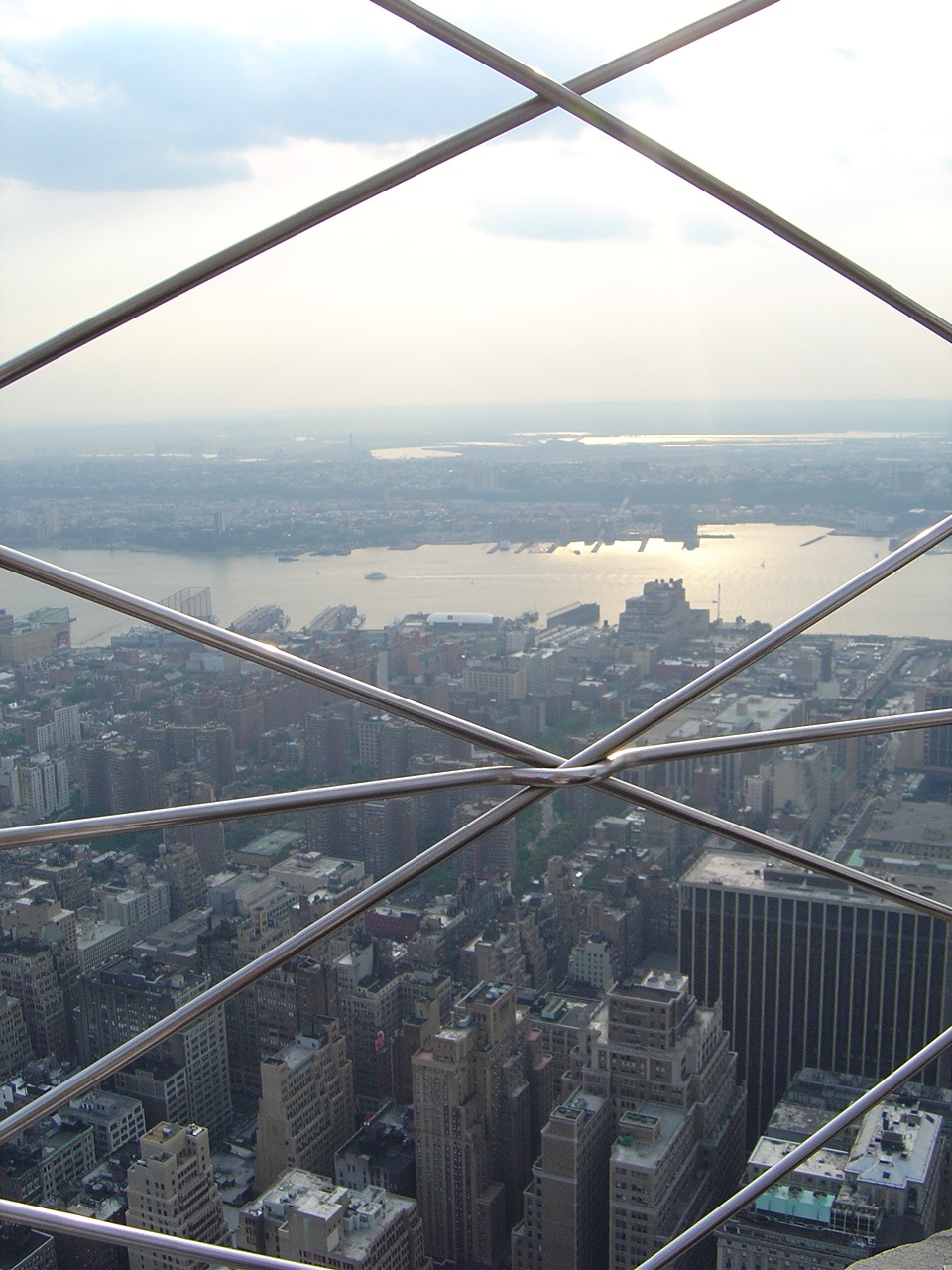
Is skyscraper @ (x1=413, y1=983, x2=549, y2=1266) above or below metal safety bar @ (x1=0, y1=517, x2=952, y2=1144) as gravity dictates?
below

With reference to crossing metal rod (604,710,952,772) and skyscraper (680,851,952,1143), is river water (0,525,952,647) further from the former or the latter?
crossing metal rod (604,710,952,772)

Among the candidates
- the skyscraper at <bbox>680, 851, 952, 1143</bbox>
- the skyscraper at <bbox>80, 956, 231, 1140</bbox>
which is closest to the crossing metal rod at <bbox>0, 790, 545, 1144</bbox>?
the skyscraper at <bbox>80, 956, 231, 1140</bbox>

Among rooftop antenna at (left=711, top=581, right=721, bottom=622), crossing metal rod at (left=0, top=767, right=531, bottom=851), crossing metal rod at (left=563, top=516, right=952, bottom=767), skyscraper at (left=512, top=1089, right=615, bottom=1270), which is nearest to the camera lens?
crossing metal rod at (left=0, top=767, right=531, bottom=851)

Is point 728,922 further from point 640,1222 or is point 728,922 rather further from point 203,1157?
point 203,1157

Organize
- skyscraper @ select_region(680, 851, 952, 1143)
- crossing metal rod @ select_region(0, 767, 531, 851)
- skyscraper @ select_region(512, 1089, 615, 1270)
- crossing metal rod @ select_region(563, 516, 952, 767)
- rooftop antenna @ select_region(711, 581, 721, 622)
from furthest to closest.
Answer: skyscraper @ select_region(680, 851, 952, 1143) → rooftop antenna @ select_region(711, 581, 721, 622) → skyscraper @ select_region(512, 1089, 615, 1270) → crossing metal rod @ select_region(563, 516, 952, 767) → crossing metal rod @ select_region(0, 767, 531, 851)

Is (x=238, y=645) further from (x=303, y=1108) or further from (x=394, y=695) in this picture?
(x=303, y=1108)

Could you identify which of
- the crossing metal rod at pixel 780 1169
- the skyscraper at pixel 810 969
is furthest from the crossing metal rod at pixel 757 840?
the skyscraper at pixel 810 969

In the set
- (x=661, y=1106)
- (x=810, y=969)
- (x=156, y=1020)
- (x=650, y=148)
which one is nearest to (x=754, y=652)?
(x=650, y=148)
